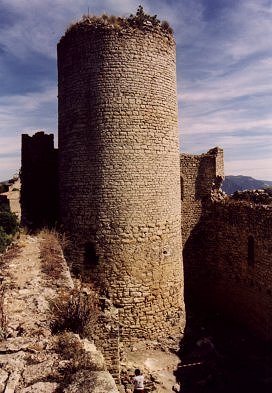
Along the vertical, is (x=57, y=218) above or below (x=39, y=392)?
above

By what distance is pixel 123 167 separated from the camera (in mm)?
10812

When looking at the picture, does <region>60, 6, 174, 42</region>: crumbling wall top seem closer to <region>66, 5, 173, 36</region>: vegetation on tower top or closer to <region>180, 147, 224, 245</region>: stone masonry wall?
<region>66, 5, 173, 36</region>: vegetation on tower top

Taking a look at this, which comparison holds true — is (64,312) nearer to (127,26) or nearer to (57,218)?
(57,218)

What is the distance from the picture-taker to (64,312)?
634cm

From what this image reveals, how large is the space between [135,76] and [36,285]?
249 inches

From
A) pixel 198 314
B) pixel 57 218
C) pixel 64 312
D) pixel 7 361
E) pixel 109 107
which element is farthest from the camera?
pixel 198 314

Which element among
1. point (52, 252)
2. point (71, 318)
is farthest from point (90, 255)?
point (71, 318)

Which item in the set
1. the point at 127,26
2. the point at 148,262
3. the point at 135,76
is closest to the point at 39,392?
the point at 148,262

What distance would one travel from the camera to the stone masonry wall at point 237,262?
12977 mm

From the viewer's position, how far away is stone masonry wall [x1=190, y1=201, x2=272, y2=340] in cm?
1298

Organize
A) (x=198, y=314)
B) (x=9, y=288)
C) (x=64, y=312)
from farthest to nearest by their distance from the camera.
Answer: (x=198, y=314) → (x=9, y=288) → (x=64, y=312)

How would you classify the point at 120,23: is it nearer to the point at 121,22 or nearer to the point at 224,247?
the point at 121,22

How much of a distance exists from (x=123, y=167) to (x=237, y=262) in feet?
21.3

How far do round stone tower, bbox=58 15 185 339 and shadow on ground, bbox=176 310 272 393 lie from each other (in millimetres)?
1240
